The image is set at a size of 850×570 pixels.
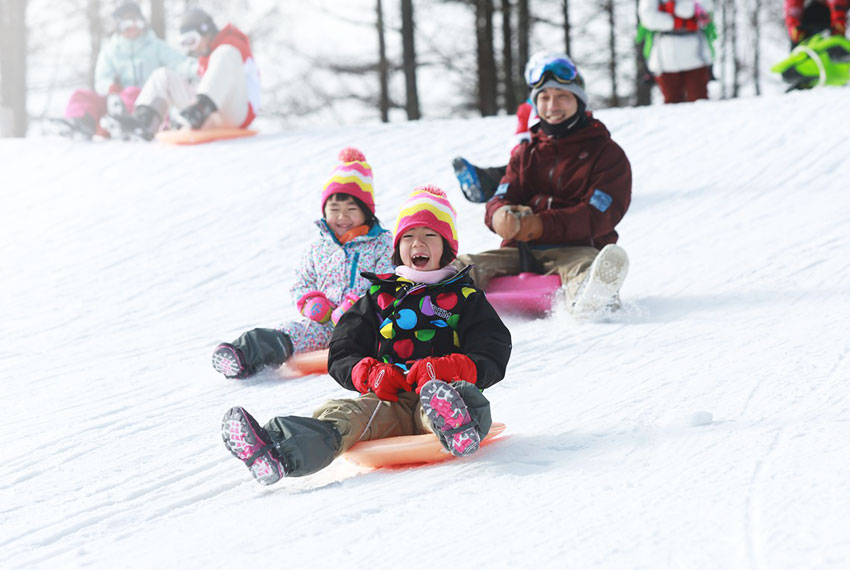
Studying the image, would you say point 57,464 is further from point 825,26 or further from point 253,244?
point 825,26

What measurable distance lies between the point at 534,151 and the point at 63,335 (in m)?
2.59

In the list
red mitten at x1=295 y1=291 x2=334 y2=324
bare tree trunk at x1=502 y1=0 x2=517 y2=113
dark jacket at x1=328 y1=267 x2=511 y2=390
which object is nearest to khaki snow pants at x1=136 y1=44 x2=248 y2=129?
red mitten at x1=295 y1=291 x2=334 y2=324

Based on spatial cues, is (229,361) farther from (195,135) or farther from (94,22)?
(94,22)

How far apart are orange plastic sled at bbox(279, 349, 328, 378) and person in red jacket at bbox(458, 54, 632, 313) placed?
1.04 meters

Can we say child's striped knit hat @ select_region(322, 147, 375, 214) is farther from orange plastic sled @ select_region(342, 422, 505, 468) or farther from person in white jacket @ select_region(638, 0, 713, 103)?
person in white jacket @ select_region(638, 0, 713, 103)

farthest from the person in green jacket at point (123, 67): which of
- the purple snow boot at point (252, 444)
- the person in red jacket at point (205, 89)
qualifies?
the purple snow boot at point (252, 444)

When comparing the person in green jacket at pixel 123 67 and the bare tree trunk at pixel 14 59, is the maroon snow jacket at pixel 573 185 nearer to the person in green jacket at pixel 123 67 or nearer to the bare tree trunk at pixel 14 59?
the person in green jacket at pixel 123 67

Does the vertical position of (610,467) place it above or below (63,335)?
above

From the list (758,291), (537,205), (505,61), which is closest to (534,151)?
(537,205)

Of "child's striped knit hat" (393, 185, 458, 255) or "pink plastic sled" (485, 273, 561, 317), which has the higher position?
"child's striped knit hat" (393, 185, 458, 255)

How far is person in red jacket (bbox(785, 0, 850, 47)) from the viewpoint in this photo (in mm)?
10031

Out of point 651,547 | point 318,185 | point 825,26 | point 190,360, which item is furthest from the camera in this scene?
point 825,26

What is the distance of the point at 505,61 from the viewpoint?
16.8 metres

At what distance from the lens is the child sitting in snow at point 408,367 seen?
7.79 feet
